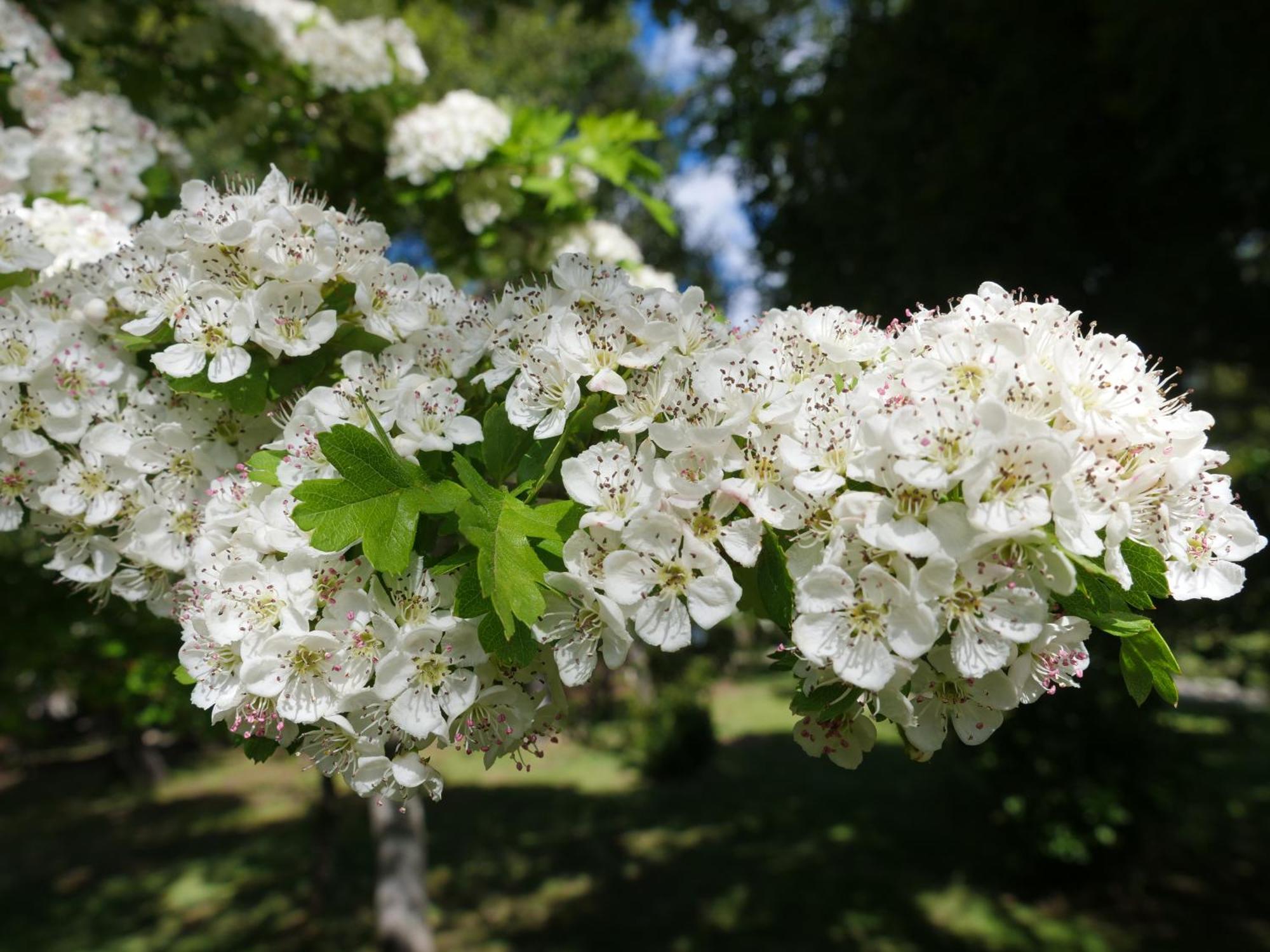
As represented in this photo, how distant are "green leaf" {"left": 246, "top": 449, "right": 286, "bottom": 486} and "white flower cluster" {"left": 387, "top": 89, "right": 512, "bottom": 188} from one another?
2545mm

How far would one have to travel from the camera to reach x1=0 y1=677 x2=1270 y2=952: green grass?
24.8ft

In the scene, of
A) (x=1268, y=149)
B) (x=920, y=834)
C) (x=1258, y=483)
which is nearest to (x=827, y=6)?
(x=1268, y=149)

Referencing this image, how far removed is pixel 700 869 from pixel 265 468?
8.70m

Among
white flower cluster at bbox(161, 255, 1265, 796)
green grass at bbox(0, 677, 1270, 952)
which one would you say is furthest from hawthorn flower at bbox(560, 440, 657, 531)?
green grass at bbox(0, 677, 1270, 952)

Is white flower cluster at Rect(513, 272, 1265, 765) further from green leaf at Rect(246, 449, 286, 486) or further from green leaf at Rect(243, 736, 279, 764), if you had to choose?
green leaf at Rect(243, 736, 279, 764)

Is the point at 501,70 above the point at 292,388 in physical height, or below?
above

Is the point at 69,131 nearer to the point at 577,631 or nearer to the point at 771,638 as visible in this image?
the point at 577,631

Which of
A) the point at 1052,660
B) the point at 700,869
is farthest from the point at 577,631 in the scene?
the point at 700,869

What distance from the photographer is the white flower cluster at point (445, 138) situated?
12.7 feet

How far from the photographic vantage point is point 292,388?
1892 millimetres

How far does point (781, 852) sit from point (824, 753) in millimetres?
8539

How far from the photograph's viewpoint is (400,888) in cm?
696

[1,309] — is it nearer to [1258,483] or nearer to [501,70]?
[1258,483]

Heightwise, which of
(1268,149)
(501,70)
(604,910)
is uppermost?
(501,70)
